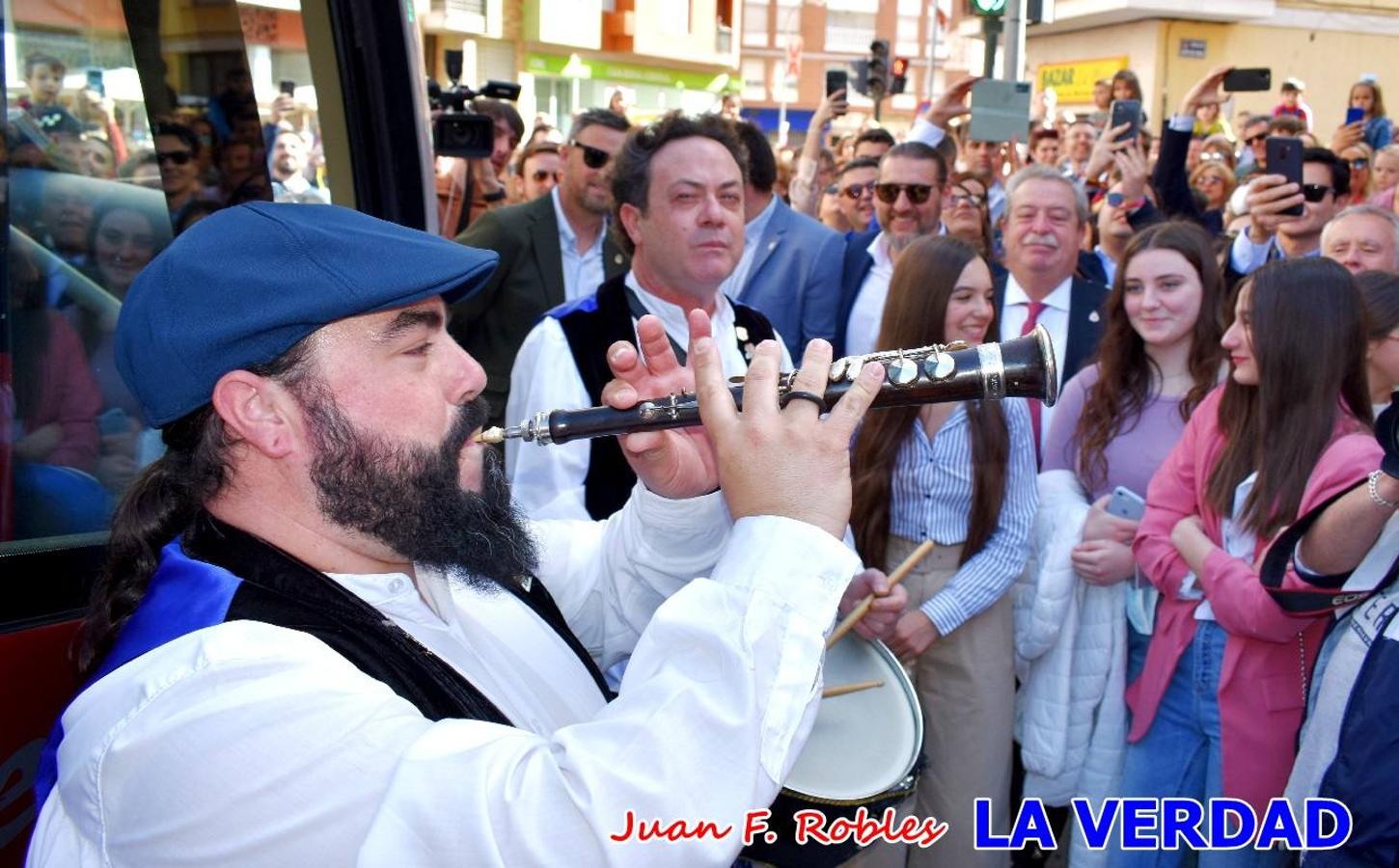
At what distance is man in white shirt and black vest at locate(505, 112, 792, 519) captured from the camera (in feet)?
10.5

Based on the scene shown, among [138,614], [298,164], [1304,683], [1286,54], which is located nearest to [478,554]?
[138,614]

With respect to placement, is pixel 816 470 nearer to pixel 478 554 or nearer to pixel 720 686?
pixel 720 686

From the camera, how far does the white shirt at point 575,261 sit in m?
5.33

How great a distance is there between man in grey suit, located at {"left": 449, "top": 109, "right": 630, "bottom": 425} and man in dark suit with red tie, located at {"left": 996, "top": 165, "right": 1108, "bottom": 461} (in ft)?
5.38

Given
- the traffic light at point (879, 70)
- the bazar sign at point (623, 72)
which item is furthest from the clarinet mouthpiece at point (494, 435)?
the bazar sign at point (623, 72)

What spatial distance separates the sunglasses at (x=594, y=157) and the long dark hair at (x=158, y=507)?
3.69m

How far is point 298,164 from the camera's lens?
348 centimetres

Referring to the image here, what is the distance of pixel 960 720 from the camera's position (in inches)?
142

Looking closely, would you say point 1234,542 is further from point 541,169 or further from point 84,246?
point 541,169

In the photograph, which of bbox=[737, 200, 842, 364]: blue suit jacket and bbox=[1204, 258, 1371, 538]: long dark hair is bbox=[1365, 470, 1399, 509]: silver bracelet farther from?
bbox=[737, 200, 842, 364]: blue suit jacket

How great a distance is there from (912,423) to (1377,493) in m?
1.34

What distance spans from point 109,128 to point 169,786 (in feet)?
5.79

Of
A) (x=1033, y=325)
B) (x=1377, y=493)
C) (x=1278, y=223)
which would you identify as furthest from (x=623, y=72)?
(x=1377, y=493)

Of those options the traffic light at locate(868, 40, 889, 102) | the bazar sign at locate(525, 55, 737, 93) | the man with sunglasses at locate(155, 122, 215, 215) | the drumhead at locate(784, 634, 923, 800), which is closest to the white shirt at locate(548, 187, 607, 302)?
the man with sunglasses at locate(155, 122, 215, 215)
